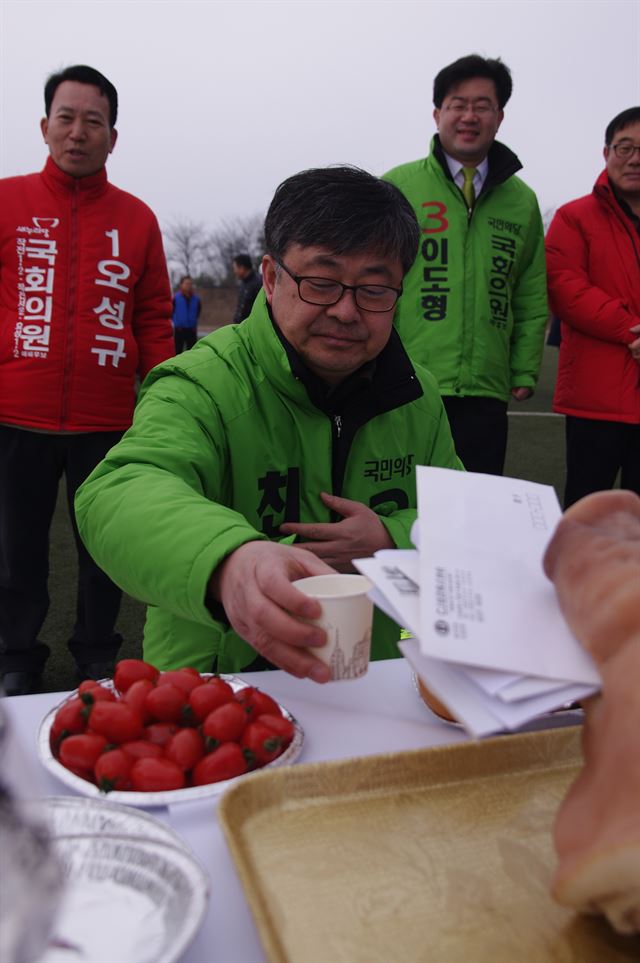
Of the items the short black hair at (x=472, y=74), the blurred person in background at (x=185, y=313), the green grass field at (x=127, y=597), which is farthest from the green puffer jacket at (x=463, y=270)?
the blurred person in background at (x=185, y=313)

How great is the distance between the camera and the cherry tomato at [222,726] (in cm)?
97

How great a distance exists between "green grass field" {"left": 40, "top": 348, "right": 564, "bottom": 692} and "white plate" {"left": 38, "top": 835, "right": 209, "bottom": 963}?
2532 mm

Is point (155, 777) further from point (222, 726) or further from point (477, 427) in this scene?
point (477, 427)

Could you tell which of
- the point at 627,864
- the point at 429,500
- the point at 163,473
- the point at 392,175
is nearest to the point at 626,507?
the point at 429,500

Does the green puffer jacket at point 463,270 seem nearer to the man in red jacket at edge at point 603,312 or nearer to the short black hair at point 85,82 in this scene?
the man in red jacket at edge at point 603,312

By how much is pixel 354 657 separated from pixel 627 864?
1.72 ft

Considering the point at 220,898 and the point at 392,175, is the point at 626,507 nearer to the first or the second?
the point at 220,898

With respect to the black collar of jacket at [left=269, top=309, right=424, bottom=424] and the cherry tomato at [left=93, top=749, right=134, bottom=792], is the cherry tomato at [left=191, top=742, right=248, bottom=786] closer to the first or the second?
the cherry tomato at [left=93, top=749, right=134, bottom=792]

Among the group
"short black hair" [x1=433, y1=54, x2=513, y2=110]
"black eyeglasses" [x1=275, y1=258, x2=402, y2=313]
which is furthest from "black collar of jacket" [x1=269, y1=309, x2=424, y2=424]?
"short black hair" [x1=433, y1=54, x2=513, y2=110]

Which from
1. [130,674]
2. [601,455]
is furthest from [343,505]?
[601,455]

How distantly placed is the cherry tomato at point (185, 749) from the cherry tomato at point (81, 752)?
8 centimetres

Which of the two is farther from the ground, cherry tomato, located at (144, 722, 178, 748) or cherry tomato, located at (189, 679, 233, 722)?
cherry tomato, located at (189, 679, 233, 722)

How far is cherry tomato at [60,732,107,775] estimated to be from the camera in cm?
94

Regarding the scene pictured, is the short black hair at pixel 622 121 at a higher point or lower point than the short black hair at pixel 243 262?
higher
